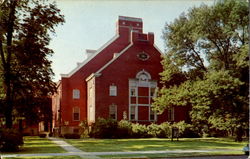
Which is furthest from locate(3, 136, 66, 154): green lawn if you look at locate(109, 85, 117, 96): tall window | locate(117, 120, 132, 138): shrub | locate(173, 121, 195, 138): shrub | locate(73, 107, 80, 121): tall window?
locate(173, 121, 195, 138): shrub

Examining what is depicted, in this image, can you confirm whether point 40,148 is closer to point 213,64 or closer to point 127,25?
point 213,64

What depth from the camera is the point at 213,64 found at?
109 ft

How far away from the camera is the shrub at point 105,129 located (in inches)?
1284

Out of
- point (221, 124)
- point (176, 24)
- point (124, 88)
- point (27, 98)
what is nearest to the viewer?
point (27, 98)

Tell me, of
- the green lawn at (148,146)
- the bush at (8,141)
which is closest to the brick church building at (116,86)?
the green lawn at (148,146)

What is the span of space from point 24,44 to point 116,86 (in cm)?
1744

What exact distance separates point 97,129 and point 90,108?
7.28 m

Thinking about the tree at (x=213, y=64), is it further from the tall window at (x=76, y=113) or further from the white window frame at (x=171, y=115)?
the tall window at (x=76, y=113)

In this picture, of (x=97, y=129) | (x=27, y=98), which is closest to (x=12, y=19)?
(x=27, y=98)

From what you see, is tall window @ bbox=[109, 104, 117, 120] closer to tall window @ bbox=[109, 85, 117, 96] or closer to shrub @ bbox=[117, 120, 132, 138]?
tall window @ bbox=[109, 85, 117, 96]

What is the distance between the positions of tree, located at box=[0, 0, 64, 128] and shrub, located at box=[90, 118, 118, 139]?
399 inches

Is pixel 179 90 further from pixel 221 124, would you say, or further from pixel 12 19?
pixel 12 19

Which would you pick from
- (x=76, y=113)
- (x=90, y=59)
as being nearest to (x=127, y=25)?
(x=90, y=59)

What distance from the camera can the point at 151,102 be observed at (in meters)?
40.0
